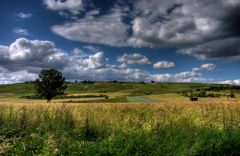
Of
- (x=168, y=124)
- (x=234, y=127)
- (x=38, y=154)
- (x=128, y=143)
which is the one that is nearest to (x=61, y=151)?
(x=38, y=154)

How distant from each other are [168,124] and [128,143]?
2893mm

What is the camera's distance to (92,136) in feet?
34.9

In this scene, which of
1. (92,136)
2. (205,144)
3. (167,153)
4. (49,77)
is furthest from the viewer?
(49,77)

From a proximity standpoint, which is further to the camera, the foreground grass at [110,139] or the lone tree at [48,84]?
the lone tree at [48,84]

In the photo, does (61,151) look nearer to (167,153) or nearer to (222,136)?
(167,153)

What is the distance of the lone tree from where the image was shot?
311 feet

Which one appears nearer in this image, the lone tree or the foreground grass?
the foreground grass

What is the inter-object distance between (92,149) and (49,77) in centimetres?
8945

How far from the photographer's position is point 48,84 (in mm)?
95188

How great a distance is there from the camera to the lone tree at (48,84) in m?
94.9

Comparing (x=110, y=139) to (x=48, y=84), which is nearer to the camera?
(x=110, y=139)

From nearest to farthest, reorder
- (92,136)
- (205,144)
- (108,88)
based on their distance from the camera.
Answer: (205,144) → (92,136) → (108,88)

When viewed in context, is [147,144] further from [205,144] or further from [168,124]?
[168,124]

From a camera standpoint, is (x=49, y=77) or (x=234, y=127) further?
(x=49, y=77)
